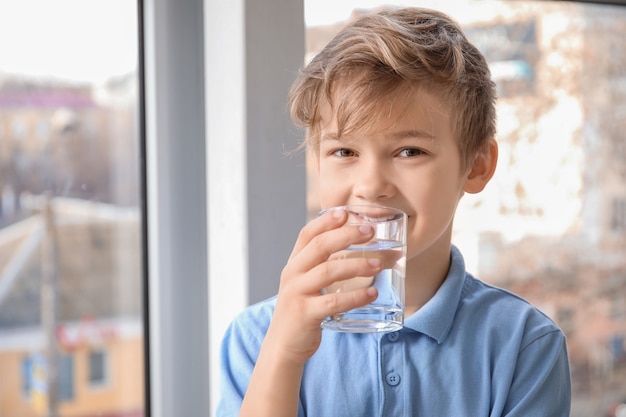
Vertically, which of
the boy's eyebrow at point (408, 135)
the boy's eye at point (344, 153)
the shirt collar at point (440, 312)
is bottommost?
the shirt collar at point (440, 312)

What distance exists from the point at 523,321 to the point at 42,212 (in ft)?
2.61

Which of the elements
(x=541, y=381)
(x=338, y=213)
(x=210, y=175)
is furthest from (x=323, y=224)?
(x=210, y=175)

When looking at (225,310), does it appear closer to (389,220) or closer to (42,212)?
(42,212)

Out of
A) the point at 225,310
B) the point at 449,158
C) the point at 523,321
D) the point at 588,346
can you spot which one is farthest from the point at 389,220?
the point at 588,346

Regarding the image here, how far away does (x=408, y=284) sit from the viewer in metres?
1.08

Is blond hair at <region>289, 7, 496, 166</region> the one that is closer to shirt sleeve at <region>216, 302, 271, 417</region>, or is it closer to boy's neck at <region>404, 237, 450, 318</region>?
boy's neck at <region>404, 237, 450, 318</region>

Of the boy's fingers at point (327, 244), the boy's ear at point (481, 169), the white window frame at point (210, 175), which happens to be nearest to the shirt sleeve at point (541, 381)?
the boy's ear at point (481, 169)

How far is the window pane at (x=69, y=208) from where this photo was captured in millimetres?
1239

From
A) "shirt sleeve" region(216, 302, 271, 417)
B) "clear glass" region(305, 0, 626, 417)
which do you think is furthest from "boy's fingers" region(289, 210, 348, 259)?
"clear glass" region(305, 0, 626, 417)

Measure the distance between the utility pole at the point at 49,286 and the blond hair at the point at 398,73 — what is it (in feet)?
1.59

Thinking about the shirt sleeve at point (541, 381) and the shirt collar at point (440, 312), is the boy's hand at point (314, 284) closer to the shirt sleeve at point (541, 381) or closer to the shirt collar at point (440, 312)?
the shirt collar at point (440, 312)

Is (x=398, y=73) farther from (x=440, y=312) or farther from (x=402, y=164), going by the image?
(x=440, y=312)

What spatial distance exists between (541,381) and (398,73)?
45 cm

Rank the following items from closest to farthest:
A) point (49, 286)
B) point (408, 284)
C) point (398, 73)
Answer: point (398, 73) < point (408, 284) < point (49, 286)
